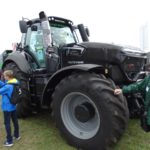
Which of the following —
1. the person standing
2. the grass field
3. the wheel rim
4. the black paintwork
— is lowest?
the grass field

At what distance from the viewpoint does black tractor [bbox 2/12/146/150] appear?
155 inches

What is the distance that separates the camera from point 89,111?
4.26 m

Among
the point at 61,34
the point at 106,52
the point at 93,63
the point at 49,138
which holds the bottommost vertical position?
the point at 49,138

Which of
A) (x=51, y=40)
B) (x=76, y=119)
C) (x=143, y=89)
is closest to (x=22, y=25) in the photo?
(x=51, y=40)

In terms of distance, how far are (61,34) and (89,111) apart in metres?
2.41

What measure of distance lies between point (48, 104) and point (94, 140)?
137cm

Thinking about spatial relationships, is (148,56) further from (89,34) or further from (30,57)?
(30,57)

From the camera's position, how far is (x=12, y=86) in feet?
15.2

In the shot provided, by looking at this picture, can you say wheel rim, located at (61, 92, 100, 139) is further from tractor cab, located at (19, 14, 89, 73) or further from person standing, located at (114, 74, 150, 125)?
tractor cab, located at (19, 14, 89, 73)

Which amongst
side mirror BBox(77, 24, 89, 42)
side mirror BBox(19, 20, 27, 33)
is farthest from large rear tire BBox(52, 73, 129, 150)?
side mirror BBox(77, 24, 89, 42)

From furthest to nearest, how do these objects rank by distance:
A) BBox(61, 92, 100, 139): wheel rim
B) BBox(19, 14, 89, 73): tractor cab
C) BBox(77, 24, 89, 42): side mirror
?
BBox(77, 24, 89, 42): side mirror
BBox(19, 14, 89, 73): tractor cab
BBox(61, 92, 100, 139): wheel rim

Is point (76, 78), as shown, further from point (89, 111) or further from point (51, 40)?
point (51, 40)

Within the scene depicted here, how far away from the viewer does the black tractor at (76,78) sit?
3.94m

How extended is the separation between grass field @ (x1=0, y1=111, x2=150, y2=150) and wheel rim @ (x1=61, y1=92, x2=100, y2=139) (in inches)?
12.5
